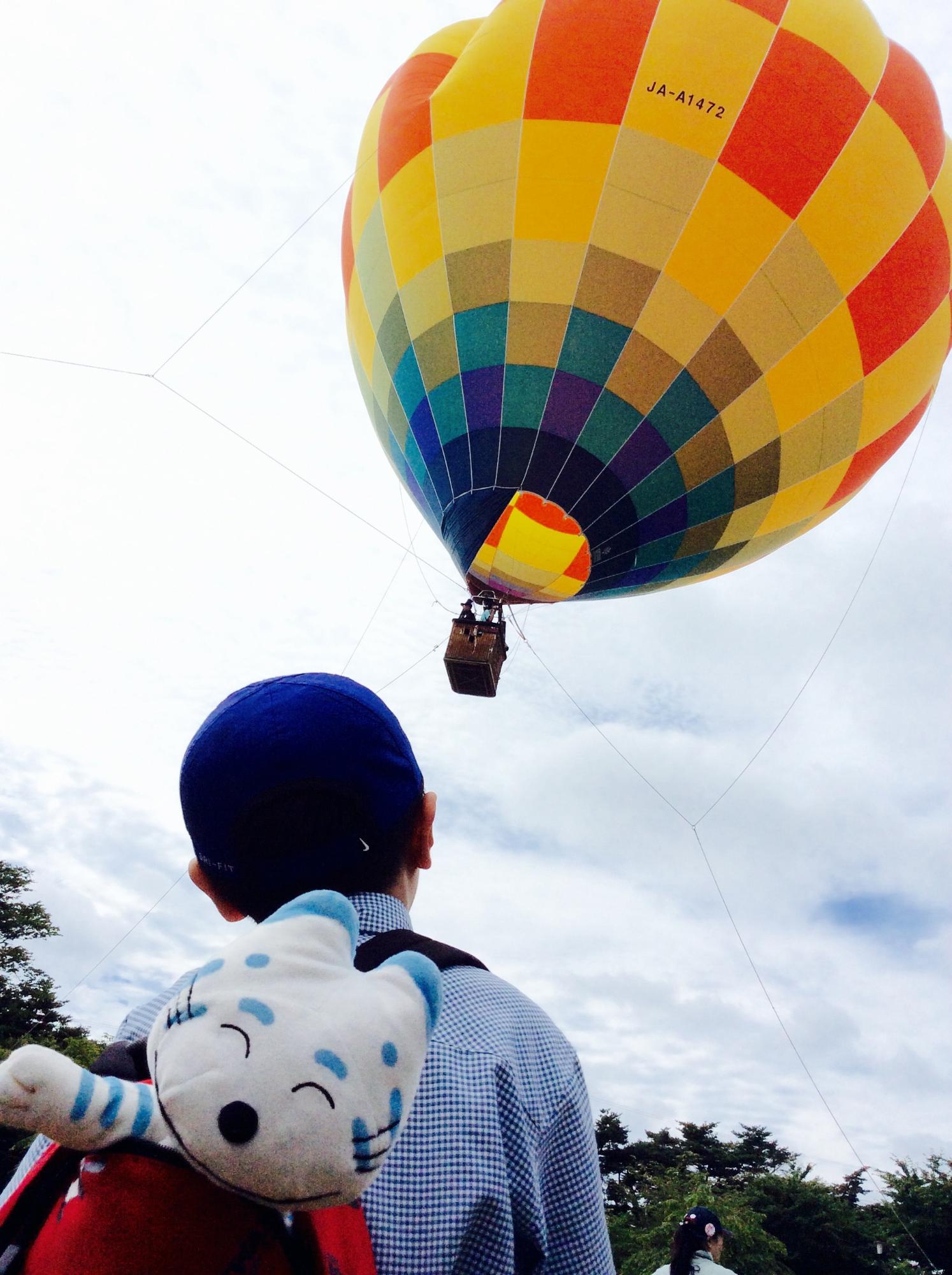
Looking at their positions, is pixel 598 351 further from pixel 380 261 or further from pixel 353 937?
pixel 353 937

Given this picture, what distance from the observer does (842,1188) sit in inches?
885

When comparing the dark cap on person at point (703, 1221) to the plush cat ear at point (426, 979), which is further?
the dark cap on person at point (703, 1221)

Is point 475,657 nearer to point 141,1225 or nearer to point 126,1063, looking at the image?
point 126,1063

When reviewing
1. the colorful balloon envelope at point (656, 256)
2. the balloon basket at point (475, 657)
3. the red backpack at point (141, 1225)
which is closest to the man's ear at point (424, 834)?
the red backpack at point (141, 1225)

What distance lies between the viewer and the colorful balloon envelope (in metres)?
7.19

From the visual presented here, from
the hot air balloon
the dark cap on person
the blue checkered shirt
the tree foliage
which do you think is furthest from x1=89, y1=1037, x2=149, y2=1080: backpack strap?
the tree foliage

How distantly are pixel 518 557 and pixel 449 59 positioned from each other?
520cm

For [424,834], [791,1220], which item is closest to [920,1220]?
[791,1220]

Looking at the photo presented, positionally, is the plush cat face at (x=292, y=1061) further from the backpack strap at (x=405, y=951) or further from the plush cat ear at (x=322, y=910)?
the backpack strap at (x=405, y=951)

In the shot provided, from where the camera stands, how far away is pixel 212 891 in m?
1.20

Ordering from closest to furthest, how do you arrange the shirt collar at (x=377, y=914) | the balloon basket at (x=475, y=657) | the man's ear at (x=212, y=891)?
the shirt collar at (x=377, y=914) < the man's ear at (x=212, y=891) < the balloon basket at (x=475, y=657)

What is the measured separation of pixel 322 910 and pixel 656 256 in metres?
7.70

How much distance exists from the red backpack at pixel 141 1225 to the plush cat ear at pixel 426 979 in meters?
0.19

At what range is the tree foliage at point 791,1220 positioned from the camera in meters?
16.4
